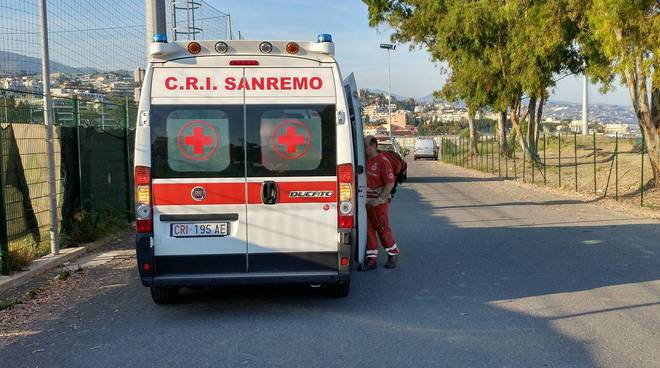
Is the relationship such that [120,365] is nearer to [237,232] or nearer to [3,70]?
[237,232]

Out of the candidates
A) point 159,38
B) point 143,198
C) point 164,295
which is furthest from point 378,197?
point 159,38

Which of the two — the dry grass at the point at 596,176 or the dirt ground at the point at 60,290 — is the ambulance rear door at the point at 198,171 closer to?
the dirt ground at the point at 60,290

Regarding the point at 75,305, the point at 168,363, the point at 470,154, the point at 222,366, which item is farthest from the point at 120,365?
the point at 470,154

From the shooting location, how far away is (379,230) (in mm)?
9438

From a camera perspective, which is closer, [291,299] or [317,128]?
[317,128]

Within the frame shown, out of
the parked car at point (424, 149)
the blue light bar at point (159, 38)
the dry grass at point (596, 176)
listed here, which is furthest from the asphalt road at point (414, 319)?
the parked car at point (424, 149)

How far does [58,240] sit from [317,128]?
5.52m

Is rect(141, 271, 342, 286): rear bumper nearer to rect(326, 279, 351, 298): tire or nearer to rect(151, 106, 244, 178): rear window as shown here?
rect(326, 279, 351, 298): tire

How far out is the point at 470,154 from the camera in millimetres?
46094

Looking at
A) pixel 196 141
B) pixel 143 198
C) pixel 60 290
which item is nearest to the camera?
pixel 143 198

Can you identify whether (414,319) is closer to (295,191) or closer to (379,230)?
(295,191)

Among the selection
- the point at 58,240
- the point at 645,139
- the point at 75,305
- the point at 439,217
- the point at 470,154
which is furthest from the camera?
the point at 470,154

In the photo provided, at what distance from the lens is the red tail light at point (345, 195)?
22.2 feet

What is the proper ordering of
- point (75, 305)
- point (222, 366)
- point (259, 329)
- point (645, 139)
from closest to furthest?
point (222, 366) → point (259, 329) → point (75, 305) → point (645, 139)
